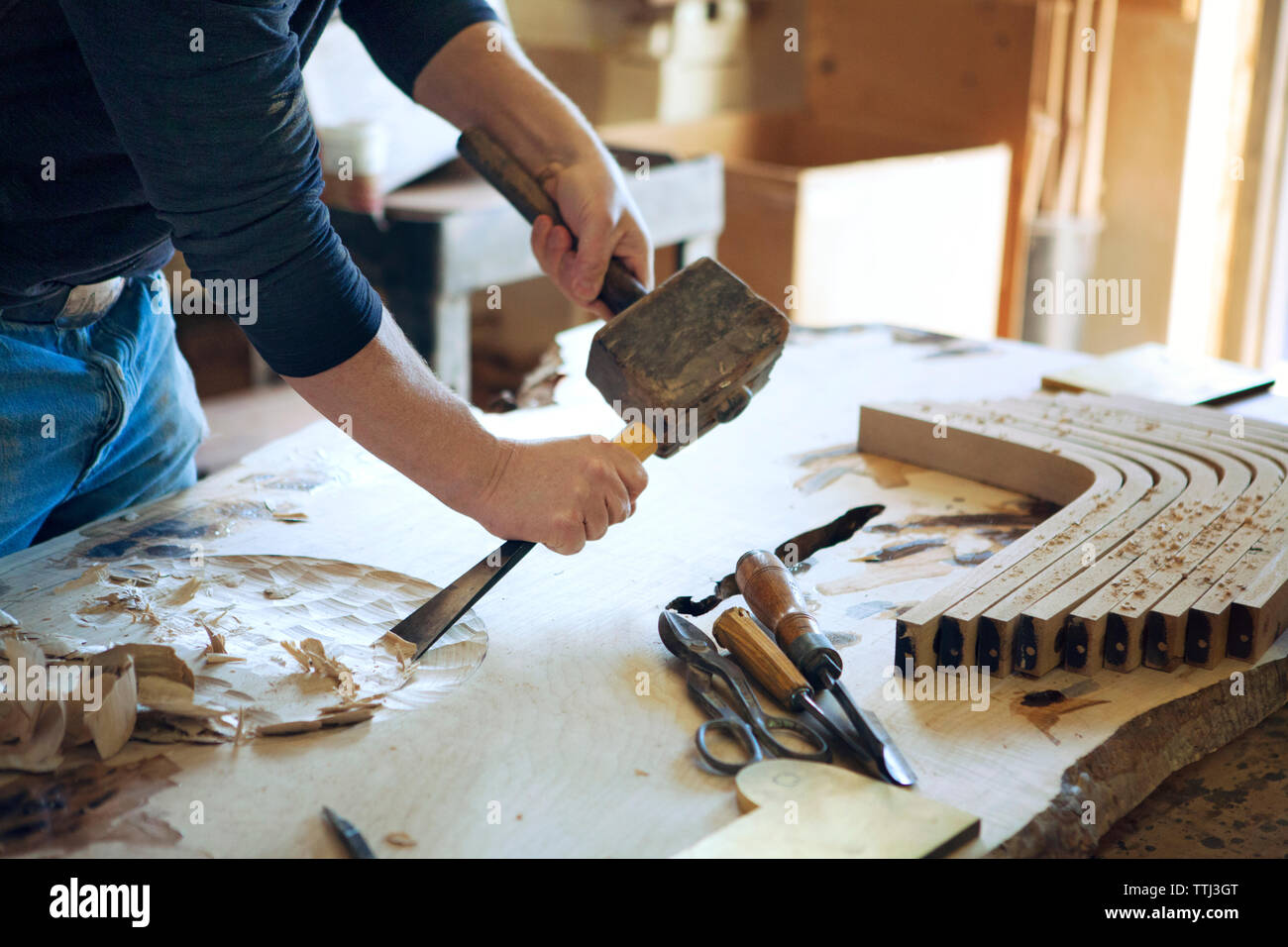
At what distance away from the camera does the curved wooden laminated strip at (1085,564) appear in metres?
1.22

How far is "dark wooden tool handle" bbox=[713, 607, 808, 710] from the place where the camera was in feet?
3.81

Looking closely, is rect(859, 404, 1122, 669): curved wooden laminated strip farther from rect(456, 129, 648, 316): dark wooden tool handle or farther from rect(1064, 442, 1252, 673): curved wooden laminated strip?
rect(456, 129, 648, 316): dark wooden tool handle

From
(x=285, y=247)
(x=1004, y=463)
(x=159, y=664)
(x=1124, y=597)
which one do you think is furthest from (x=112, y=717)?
(x=1004, y=463)

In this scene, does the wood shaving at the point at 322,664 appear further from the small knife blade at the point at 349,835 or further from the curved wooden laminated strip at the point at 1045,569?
the curved wooden laminated strip at the point at 1045,569

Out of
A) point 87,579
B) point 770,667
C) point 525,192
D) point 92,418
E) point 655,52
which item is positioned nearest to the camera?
point 770,667

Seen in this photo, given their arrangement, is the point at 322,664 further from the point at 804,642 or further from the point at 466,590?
the point at 804,642

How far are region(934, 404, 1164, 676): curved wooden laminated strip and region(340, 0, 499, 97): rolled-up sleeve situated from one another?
93 centimetres

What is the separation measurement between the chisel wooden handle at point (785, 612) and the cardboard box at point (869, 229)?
76.6 inches

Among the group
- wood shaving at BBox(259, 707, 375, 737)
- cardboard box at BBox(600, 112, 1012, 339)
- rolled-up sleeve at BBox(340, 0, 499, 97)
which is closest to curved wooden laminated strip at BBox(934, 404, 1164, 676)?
wood shaving at BBox(259, 707, 375, 737)

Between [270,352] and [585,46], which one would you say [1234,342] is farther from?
[270,352]

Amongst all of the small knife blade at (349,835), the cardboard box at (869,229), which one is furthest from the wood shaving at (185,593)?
the cardboard box at (869,229)

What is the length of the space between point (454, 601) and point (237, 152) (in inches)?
19.9

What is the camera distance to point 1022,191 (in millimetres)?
3729

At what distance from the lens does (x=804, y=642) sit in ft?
3.89
